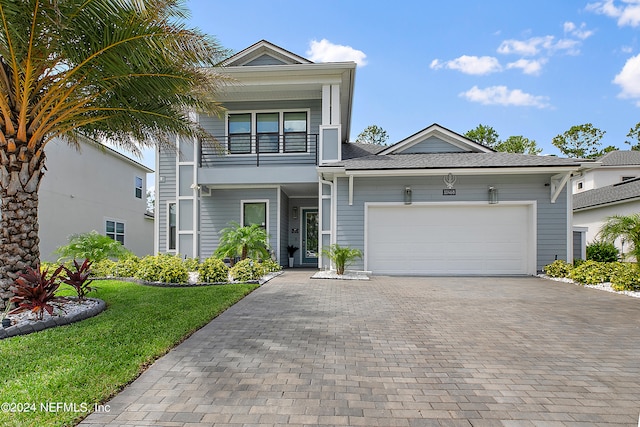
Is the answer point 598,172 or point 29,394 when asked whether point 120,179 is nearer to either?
point 29,394

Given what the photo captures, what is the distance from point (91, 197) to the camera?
1572 cm

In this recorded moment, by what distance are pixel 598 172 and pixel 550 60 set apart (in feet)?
38.3

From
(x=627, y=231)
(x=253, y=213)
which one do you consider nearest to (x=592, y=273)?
(x=627, y=231)

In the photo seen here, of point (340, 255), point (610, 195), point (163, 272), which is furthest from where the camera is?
point (610, 195)

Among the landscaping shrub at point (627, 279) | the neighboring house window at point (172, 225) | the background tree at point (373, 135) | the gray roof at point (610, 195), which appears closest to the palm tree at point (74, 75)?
the neighboring house window at point (172, 225)

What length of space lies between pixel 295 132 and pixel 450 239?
274 inches

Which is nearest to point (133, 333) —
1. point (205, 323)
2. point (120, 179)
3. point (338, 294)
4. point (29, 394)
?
point (205, 323)

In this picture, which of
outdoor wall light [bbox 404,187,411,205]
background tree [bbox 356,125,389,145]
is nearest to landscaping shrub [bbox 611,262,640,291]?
outdoor wall light [bbox 404,187,411,205]

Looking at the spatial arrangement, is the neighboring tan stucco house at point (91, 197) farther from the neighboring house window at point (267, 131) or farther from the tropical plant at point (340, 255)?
the tropical plant at point (340, 255)

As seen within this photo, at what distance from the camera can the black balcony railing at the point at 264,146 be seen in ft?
42.2

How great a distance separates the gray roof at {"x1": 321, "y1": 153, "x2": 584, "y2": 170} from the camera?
10594 mm

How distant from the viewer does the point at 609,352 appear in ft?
13.4

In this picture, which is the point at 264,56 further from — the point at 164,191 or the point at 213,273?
the point at 213,273

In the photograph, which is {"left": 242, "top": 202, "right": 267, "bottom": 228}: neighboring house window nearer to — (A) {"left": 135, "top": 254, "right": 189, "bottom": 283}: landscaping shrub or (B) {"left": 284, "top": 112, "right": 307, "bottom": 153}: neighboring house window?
(B) {"left": 284, "top": 112, "right": 307, "bottom": 153}: neighboring house window
